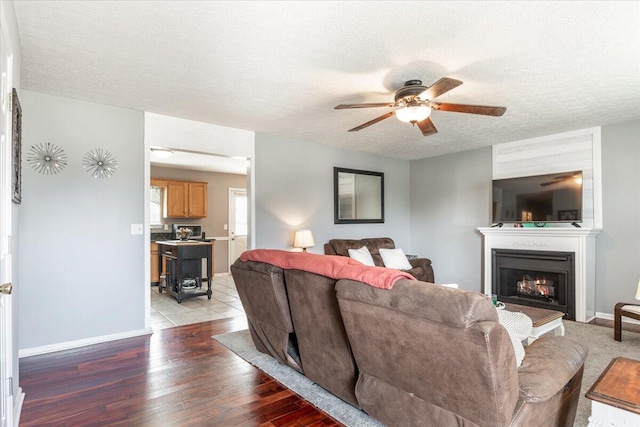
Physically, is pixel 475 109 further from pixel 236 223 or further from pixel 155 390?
pixel 236 223

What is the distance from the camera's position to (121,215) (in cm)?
380

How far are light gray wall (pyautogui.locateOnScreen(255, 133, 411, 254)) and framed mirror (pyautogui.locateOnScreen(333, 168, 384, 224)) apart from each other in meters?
0.09

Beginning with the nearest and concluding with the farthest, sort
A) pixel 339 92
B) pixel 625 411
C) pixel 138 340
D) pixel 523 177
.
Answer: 1. pixel 625 411
2. pixel 339 92
3. pixel 138 340
4. pixel 523 177

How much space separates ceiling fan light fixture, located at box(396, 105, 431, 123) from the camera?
2.90m

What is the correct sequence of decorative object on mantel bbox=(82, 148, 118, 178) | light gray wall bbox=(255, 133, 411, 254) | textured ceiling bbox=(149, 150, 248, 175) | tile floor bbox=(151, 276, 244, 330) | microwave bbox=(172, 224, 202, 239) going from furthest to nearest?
microwave bbox=(172, 224, 202, 239)
textured ceiling bbox=(149, 150, 248, 175)
light gray wall bbox=(255, 133, 411, 254)
tile floor bbox=(151, 276, 244, 330)
decorative object on mantel bbox=(82, 148, 118, 178)

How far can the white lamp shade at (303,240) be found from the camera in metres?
4.96

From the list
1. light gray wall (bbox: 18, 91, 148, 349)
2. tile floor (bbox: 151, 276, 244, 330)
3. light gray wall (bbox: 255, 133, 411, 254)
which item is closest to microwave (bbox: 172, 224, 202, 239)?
tile floor (bbox: 151, 276, 244, 330)

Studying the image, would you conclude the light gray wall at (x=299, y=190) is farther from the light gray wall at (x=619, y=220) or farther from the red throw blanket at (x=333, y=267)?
the light gray wall at (x=619, y=220)

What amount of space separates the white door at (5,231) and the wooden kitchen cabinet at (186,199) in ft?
18.9

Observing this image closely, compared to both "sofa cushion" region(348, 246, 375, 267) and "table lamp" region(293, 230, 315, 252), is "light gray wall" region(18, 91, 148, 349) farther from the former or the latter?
"sofa cushion" region(348, 246, 375, 267)

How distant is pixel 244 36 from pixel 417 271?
13.4 ft

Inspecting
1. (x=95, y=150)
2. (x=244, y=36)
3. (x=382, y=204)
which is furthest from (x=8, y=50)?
(x=382, y=204)

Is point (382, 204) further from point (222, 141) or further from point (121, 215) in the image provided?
point (121, 215)

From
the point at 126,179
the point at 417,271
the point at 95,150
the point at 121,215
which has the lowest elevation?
the point at 417,271
